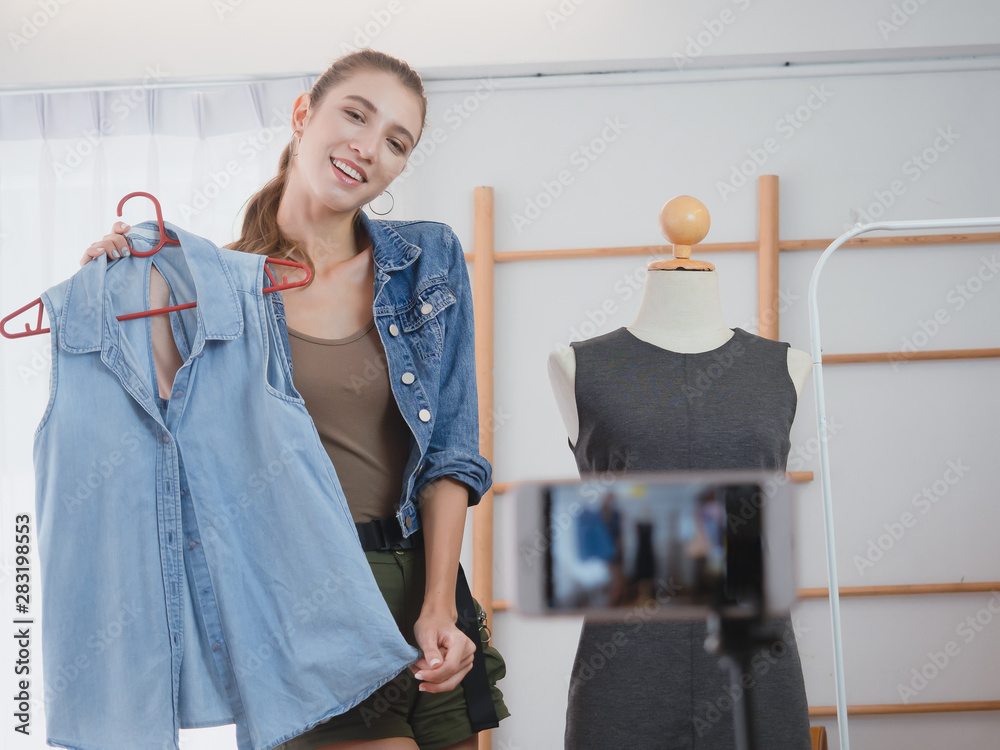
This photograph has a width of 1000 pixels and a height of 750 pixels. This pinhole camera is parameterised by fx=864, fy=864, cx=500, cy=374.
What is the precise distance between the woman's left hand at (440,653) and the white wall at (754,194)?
61.6 inches

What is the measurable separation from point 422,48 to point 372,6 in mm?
212

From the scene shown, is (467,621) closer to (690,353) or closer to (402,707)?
(402,707)

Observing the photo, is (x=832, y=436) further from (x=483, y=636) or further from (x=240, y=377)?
(x=240, y=377)

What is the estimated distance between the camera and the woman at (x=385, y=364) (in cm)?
123

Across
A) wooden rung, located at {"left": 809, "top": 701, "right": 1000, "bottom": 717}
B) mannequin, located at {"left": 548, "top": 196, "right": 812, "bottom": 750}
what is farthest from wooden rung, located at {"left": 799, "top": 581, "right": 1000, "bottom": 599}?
mannequin, located at {"left": 548, "top": 196, "right": 812, "bottom": 750}

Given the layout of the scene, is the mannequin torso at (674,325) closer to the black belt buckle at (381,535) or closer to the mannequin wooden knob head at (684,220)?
the mannequin wooden knob head at (684,220)

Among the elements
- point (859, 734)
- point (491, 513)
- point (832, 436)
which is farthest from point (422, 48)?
point (859, 734)

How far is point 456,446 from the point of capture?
1.31 m

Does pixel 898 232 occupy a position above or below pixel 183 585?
above

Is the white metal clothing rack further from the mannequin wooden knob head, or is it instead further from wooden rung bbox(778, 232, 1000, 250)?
wooden rung bbox(778, 232, 1000, 250)

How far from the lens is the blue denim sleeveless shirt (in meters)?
1.12

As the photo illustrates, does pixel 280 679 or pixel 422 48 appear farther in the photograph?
pixel 422 48

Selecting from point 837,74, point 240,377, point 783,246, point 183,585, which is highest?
point 837,74

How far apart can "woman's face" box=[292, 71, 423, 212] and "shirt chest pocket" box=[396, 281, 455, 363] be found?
17 cm
